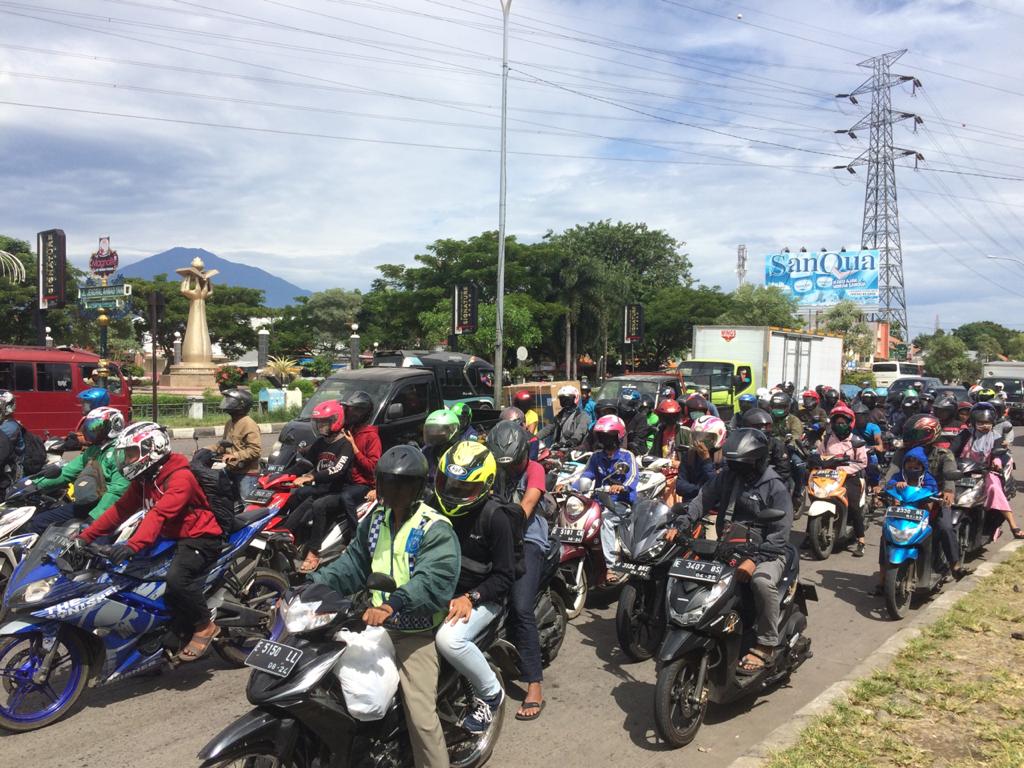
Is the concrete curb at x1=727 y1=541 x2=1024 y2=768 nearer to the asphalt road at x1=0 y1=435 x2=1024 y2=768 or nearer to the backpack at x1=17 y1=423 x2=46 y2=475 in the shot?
the asphalt road at x1=0 y1=435 x2=1024 y2=768

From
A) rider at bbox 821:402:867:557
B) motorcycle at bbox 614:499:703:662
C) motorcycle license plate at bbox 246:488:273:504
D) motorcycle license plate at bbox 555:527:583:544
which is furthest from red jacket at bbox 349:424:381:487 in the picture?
rider at bbox 821:402:867:557

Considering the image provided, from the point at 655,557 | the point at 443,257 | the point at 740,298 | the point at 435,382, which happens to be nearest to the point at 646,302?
the point at 740,298

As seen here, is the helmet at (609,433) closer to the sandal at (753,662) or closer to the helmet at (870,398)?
the sandal at (753,662)

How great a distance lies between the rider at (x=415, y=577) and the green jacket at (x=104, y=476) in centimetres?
280

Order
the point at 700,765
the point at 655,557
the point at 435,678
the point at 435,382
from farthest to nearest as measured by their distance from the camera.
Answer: the point at 435,382, the point at 655,557, the point at 700,765, the point at 435,678

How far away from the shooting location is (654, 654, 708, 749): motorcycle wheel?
167 inches

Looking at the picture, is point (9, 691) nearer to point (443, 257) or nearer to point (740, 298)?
point (443, 257)

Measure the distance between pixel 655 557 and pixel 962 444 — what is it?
622cm

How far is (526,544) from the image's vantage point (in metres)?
5.02

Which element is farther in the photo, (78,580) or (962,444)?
(962,444)

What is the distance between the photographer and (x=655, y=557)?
17.3 ft

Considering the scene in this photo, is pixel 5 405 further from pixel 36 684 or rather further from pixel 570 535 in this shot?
pixel 570 535

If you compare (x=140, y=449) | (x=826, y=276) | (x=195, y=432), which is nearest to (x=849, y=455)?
(x=140, y=449)

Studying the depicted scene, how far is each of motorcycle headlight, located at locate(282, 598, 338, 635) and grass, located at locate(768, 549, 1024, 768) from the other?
2541 millimetres
